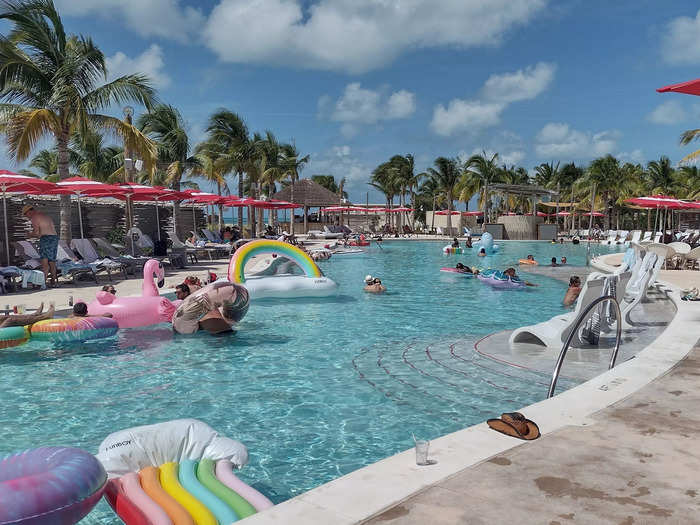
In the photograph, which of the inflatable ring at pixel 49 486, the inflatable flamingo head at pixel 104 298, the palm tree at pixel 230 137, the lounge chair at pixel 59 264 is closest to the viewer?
the inflatable ring at pixel 49 486

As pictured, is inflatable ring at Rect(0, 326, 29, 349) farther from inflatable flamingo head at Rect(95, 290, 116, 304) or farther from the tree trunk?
the tree trunk

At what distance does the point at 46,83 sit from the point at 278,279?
837cm

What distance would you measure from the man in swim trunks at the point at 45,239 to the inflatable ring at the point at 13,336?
17.6 feet

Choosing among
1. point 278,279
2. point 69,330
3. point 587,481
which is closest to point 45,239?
point 278,279

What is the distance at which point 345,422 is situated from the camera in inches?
218

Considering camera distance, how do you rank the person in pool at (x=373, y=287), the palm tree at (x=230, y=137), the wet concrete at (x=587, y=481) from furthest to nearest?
the palm tree at (x=230, y=137), the person in pool at (x=373, y=287), the wet concrete at (x=587, y=481)

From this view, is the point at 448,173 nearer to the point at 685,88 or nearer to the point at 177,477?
the point at 685,88

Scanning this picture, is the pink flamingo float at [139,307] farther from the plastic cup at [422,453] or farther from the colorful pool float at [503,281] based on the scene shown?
the colorful pool float at [503,281]

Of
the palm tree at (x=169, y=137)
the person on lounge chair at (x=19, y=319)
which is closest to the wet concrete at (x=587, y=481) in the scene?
the person on lounge chair at (x=19, y=319)

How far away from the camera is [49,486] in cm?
285

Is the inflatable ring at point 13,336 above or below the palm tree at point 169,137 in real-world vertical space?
below

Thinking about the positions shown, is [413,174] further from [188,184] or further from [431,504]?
[431,504]

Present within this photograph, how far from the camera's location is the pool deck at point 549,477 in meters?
2.58

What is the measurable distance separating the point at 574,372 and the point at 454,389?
1428 mm
